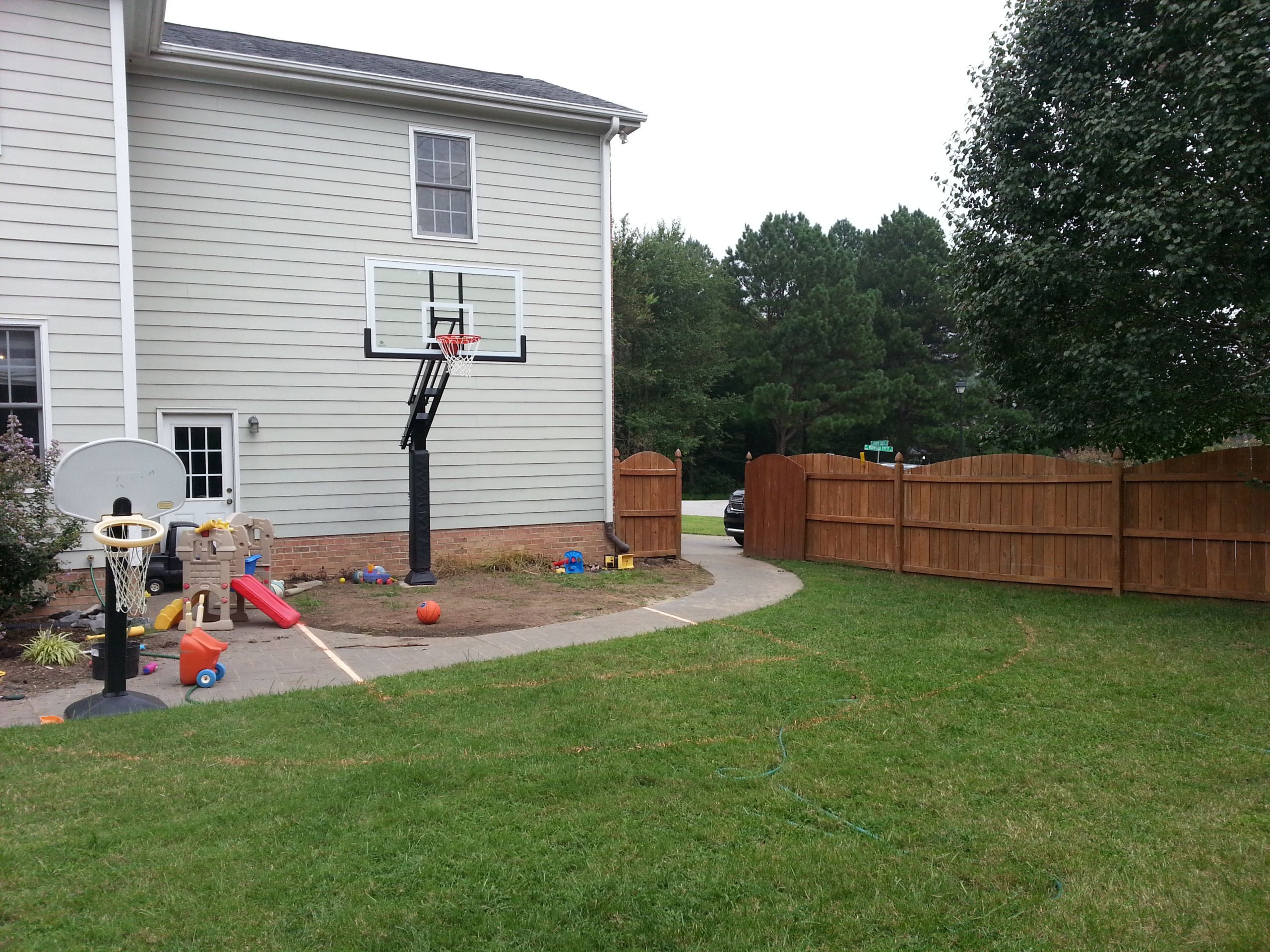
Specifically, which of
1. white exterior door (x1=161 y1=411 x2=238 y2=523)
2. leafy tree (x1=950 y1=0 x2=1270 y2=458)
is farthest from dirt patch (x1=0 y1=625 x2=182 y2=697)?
leafy tree (x1=950 y1=0 x2=1270 y2=458)

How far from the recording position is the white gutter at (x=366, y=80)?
1117cm

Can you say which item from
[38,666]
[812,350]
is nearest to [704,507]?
[812,350]

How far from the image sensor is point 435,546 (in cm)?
1294

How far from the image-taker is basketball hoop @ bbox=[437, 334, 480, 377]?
11422mm

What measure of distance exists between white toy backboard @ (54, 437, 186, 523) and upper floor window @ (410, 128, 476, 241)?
22.2 ft

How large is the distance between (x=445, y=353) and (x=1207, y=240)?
790 centimetres

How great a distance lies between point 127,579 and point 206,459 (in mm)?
5022

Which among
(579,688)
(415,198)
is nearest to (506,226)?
(415,198)

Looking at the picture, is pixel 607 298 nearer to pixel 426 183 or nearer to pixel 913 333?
pixel 426 183

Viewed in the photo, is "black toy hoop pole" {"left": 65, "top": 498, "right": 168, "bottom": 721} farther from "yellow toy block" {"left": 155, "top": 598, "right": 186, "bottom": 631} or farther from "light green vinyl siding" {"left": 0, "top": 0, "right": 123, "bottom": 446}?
"light green vinyl siding" {"left": 0, "top": 0, "right": 123, "bottom": 446}

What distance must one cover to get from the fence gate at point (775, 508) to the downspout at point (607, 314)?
2680 millimetres

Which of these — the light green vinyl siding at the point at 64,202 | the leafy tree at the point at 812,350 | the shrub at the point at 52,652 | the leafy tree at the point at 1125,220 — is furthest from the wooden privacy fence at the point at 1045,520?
the leafy tree at the point at 812,350

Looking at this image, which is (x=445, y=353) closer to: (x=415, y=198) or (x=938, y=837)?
(x=415, y=198)

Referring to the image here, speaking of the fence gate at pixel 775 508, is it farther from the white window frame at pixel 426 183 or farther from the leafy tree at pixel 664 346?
the leafy tree at pixel 664 346
